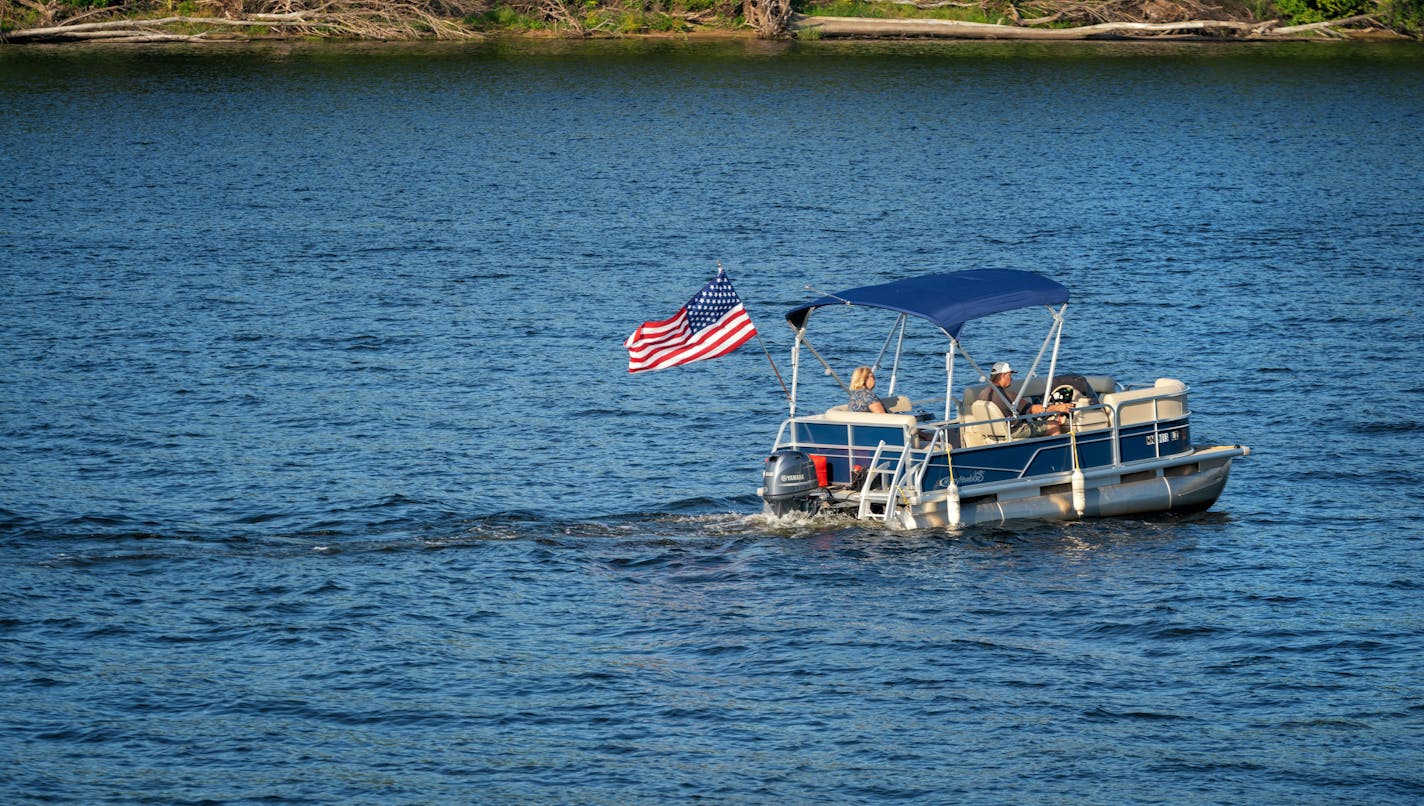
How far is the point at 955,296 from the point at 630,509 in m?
5.78

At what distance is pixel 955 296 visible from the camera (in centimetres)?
2625

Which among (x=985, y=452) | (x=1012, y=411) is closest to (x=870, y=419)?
(x=985, y=452)

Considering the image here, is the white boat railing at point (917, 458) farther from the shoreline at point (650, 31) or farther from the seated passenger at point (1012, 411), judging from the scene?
the shoreline at point (650, 31)

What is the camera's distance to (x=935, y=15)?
9356cm

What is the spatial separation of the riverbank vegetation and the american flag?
68085mm

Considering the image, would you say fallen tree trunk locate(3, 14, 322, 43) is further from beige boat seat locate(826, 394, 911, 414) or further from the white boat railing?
the white boat railing

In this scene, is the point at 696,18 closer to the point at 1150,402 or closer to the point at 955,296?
the point at 955,296

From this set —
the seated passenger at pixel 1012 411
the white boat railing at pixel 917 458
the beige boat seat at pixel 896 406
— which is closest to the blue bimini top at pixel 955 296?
the seated passenger at pixel 1012 411

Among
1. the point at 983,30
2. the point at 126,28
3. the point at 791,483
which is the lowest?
the point at 791,483

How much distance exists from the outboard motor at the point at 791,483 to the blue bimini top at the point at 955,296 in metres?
2.31

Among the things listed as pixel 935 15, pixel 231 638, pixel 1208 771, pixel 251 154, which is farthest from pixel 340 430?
pixel 935 15

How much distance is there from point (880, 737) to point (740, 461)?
10880 millimetres

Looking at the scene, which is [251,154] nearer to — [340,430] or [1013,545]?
[340,430]

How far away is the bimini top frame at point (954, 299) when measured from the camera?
25.6 m
